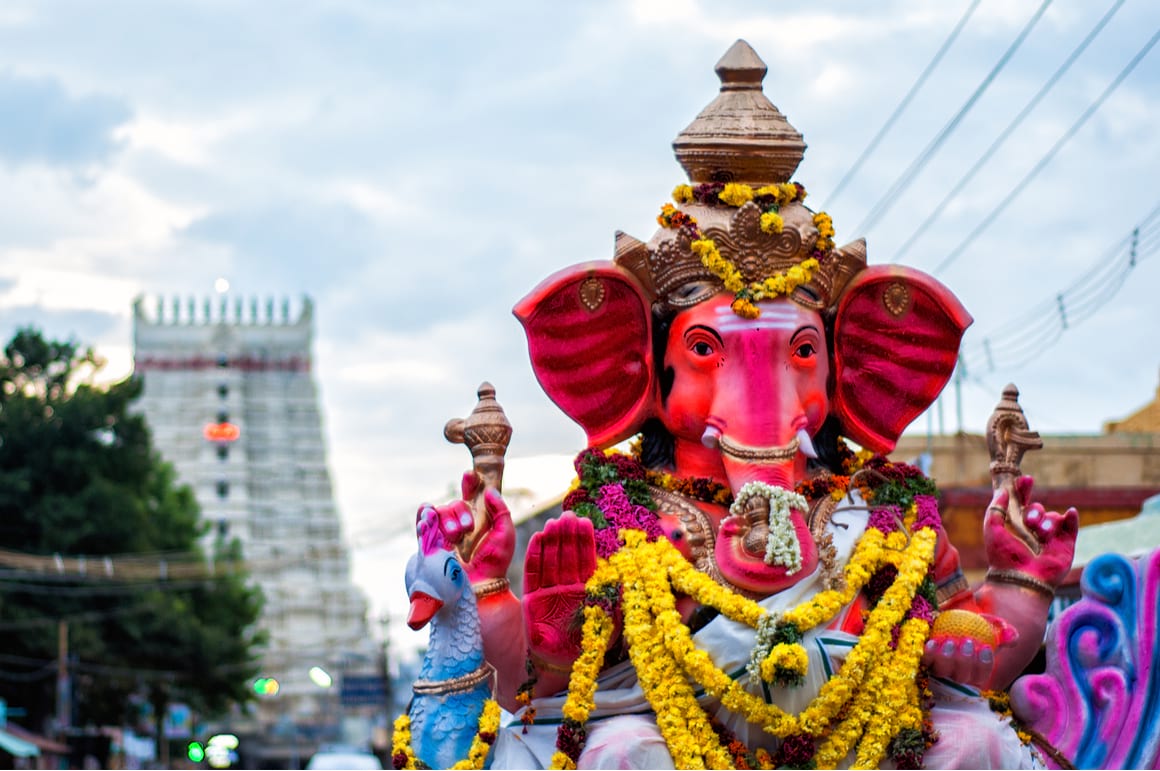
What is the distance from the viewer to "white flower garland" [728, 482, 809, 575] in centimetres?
733

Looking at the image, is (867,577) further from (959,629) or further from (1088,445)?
(1088,445)

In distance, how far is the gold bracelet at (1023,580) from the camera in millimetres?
7625

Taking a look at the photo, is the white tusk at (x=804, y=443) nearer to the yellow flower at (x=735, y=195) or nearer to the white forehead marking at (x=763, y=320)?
the white forehead marking at (x=763, y=320)

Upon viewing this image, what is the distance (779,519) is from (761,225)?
1.10m

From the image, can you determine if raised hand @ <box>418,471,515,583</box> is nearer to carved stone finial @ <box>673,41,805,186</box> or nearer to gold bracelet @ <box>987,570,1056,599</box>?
carved stone finial @ <box>673,41,805,186</box>

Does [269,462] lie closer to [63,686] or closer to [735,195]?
[63,686]

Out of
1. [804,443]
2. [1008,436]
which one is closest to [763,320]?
[804,443]

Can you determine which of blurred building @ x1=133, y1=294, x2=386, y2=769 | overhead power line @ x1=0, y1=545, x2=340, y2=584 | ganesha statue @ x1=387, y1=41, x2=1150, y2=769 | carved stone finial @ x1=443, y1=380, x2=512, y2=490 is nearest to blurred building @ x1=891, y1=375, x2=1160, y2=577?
overhead power line @ x1=0, y1=545, x2=340, y2=584

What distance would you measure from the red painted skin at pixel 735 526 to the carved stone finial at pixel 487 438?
0.26 feet

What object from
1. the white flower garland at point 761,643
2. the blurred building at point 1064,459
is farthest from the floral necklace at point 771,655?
the blurred building at point 1064,459

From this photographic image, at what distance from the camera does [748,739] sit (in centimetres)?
729

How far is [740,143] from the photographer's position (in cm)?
792

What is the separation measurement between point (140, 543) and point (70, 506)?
1.71 meters

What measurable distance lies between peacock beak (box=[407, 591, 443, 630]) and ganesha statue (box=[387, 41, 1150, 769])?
198 mm
